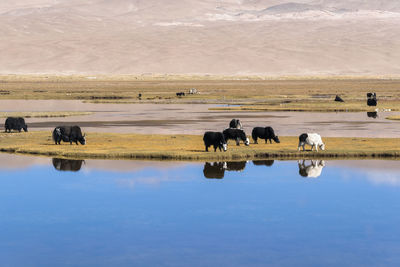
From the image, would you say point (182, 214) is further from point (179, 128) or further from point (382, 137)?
point (179, 128)

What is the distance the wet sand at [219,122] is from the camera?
4519 cm

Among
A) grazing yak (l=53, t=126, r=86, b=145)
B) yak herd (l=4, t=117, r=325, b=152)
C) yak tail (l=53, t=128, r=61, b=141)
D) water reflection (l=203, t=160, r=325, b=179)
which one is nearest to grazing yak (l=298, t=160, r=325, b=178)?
water reflection (l=203, t=160, r=325, b=179)

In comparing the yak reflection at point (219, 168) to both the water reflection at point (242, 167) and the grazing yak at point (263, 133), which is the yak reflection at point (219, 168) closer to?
the water reflection at point (242, 167)

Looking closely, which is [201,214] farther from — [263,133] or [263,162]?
[263,133]

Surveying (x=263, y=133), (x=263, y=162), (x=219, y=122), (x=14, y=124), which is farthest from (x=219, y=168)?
(x=219, y=122)

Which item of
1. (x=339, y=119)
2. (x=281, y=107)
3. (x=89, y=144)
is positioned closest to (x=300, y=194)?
(x=89, y=144)

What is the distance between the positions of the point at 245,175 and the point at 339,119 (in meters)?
30.2

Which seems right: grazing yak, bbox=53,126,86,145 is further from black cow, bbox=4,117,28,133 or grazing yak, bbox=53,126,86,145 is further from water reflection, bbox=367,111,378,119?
water reflection, bbox=367,111,378,119

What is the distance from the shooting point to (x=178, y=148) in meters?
34.4

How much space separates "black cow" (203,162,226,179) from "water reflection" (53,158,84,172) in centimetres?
482

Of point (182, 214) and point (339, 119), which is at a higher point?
point (339, 119)

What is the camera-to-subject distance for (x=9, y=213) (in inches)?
819

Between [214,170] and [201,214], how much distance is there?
304 inches

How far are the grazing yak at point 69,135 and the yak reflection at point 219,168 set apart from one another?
830 centimetres
